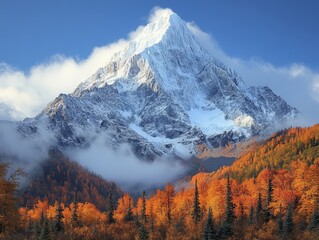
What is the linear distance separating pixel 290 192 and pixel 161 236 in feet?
112

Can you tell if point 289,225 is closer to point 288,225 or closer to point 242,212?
point 288,225

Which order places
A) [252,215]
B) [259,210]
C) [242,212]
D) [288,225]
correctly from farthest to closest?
[242,212] < [259,210] < [252,215] < [288,225]

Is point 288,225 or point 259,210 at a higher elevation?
point 259,210

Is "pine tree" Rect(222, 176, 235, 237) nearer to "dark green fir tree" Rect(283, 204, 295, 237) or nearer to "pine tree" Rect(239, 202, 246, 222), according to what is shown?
"pine tree" Rect(239, 202, 246, 222)

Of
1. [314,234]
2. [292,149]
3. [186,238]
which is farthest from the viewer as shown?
[292,149]

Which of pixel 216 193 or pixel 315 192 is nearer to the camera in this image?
pixel 315 192

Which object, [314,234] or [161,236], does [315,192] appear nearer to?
[314,234]

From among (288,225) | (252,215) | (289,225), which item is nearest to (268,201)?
(252,215)

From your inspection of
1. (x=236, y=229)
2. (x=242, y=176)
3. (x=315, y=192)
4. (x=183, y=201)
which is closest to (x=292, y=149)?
(x=242, y=176)

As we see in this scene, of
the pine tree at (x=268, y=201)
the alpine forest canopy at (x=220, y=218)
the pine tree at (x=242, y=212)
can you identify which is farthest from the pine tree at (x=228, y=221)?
the pine tree at (x=268, y=201)

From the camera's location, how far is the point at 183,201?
445ft

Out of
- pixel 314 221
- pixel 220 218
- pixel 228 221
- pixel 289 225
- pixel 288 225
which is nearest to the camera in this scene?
pixel 288 225

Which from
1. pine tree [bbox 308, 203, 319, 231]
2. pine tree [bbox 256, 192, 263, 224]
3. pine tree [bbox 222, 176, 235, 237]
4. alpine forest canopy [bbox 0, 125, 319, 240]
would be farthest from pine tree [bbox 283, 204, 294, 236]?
pine tree [bbox 256, 192, 263, 224]

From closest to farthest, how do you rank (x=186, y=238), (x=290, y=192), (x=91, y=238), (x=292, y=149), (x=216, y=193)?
(x=186, y=238)
(x=91, y=238)
(x=290, y=192)
(x=216, y=193)
(x=292, y=149)
